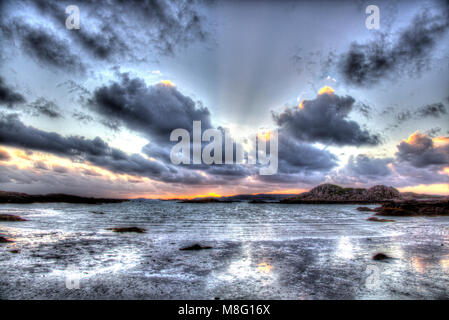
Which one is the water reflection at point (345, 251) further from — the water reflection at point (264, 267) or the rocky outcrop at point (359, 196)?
the rocky outcrop at point (359, 196)

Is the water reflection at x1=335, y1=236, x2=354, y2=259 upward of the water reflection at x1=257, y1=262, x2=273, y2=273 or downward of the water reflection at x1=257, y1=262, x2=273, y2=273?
downward

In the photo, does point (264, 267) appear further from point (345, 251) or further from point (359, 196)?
point (359, 196)

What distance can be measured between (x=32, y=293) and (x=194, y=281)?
16.2 ft

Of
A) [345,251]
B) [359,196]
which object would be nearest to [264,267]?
[345,251]

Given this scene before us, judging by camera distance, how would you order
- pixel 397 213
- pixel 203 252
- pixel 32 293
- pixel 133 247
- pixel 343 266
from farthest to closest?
pixel 397 213
pixel 133 247
pixel 203 252
pixel 343 266
pixel 32 293

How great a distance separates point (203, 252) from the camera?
13.0 m

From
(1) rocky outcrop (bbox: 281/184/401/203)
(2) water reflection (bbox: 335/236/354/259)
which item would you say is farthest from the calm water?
(1) rocky outcrop (bbox: 281/184/401/203)

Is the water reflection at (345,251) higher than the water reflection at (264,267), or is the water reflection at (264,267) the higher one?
the water reflection at (264,267)

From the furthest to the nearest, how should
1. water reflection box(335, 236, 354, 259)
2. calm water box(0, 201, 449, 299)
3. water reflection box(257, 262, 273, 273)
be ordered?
water reflection box(335, 236, 354, 259)
water reflection box(257, 262, 273, 273)
calm water box(0, 201, 449, 299)

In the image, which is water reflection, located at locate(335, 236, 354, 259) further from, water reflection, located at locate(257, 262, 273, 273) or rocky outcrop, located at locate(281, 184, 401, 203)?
rocky outcrop, located at locate(281, 184, 401, 203)

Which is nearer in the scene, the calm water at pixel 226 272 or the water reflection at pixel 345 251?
the calm water at pixel 226 272

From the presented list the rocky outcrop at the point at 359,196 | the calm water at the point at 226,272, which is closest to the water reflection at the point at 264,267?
the calm water at the point at 226,272
